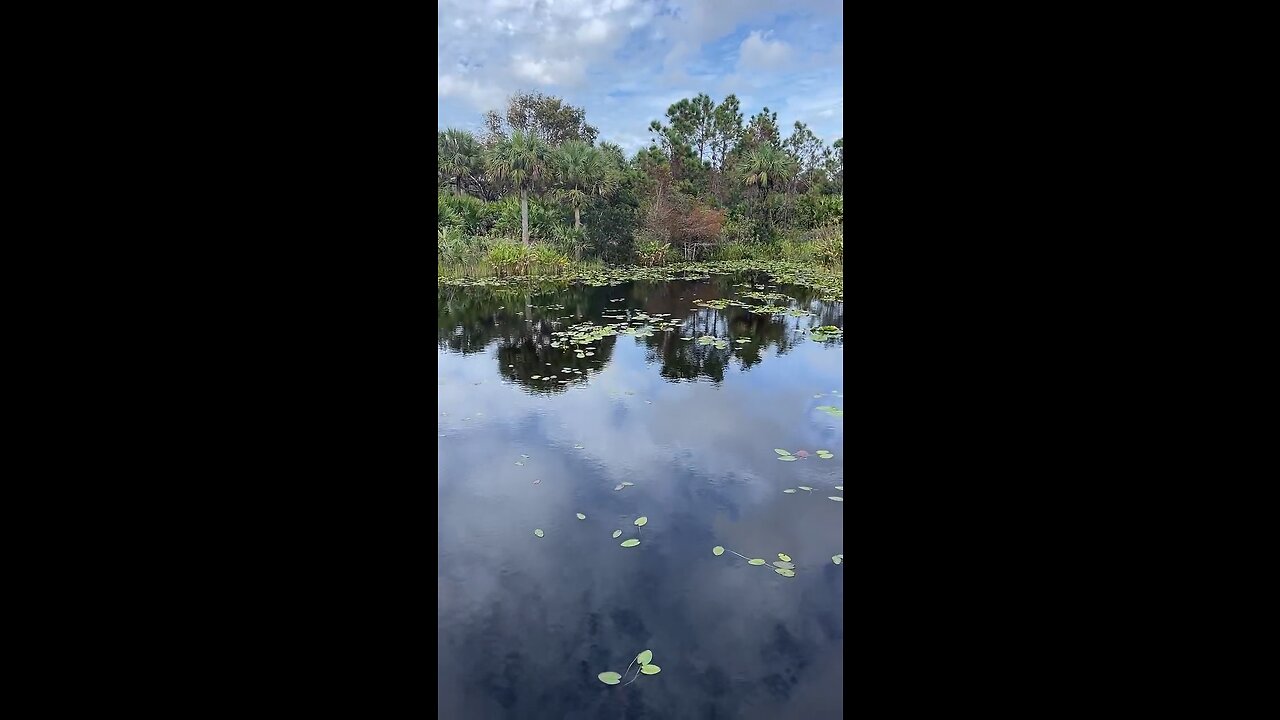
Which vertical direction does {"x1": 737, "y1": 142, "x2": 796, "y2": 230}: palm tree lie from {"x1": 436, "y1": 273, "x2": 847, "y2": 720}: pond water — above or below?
above

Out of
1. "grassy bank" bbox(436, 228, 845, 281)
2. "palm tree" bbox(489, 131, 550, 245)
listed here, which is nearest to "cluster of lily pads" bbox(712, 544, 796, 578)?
"grassy bank" bbox(436, 228, 845, 281)

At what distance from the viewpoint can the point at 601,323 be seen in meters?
7.80

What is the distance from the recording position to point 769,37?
20.4 metres

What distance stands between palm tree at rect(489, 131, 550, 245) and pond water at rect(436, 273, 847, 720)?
31.3 feet

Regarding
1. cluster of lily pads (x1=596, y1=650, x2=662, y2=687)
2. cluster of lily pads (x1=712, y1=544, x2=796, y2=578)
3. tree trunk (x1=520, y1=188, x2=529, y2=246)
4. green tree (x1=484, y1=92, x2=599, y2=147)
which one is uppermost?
green tree (x1=484, y1=92, x2=599, y2=147)

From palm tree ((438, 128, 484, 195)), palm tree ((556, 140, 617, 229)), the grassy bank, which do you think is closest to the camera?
the grassy bank

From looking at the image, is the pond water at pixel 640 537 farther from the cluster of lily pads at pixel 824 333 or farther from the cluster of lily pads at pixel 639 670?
the cluster of lily pads at pixel 824 333

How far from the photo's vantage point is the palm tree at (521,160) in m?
A: 14.6

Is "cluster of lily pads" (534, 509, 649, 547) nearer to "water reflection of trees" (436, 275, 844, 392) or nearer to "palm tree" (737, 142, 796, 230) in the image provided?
"water reflection of trees" (436, 275, 844, 392)

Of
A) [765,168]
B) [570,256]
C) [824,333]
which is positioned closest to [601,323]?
[824,333]

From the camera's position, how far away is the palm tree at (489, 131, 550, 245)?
14.6 meters

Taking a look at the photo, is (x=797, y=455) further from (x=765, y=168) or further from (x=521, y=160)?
(x=765, y=168)
